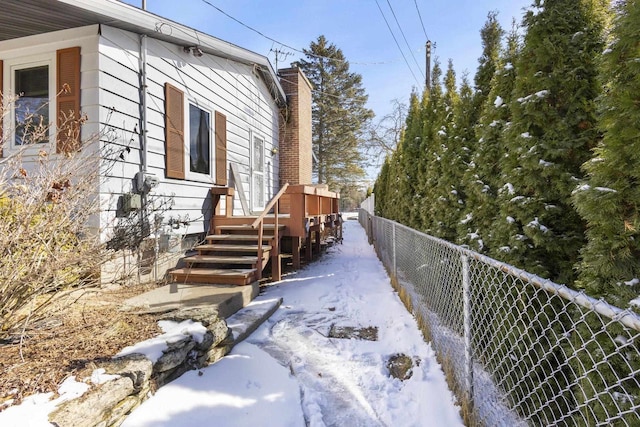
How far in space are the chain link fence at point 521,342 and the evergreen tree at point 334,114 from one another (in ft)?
73.6

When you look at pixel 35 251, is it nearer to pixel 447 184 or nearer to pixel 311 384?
pixel 311 384

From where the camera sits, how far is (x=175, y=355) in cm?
245

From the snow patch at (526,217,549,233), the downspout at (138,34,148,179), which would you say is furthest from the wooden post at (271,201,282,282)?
the snow patch at (526,217,549,233)

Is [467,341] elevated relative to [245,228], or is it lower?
lower

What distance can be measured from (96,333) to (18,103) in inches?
159

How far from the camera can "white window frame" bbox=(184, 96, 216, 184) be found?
18.9ft

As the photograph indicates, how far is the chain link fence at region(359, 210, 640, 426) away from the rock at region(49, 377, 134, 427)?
2.06 meters

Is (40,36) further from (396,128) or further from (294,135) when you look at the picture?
(396,128)

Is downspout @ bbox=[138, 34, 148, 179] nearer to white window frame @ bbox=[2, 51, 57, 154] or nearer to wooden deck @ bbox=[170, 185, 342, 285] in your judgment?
white window frame @ bbox=[2, 51, 57, 154]

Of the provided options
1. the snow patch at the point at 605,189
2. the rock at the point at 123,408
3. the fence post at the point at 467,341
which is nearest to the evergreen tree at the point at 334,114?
the fence post at the point at 467,341

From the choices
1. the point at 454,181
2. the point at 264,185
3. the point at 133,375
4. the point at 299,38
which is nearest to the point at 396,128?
Result: the point at 299,38

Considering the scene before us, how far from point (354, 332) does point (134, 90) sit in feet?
14.3

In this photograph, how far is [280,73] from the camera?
10516mm

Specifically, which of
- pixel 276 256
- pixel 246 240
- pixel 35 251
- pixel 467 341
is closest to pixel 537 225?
pixel 467 341
